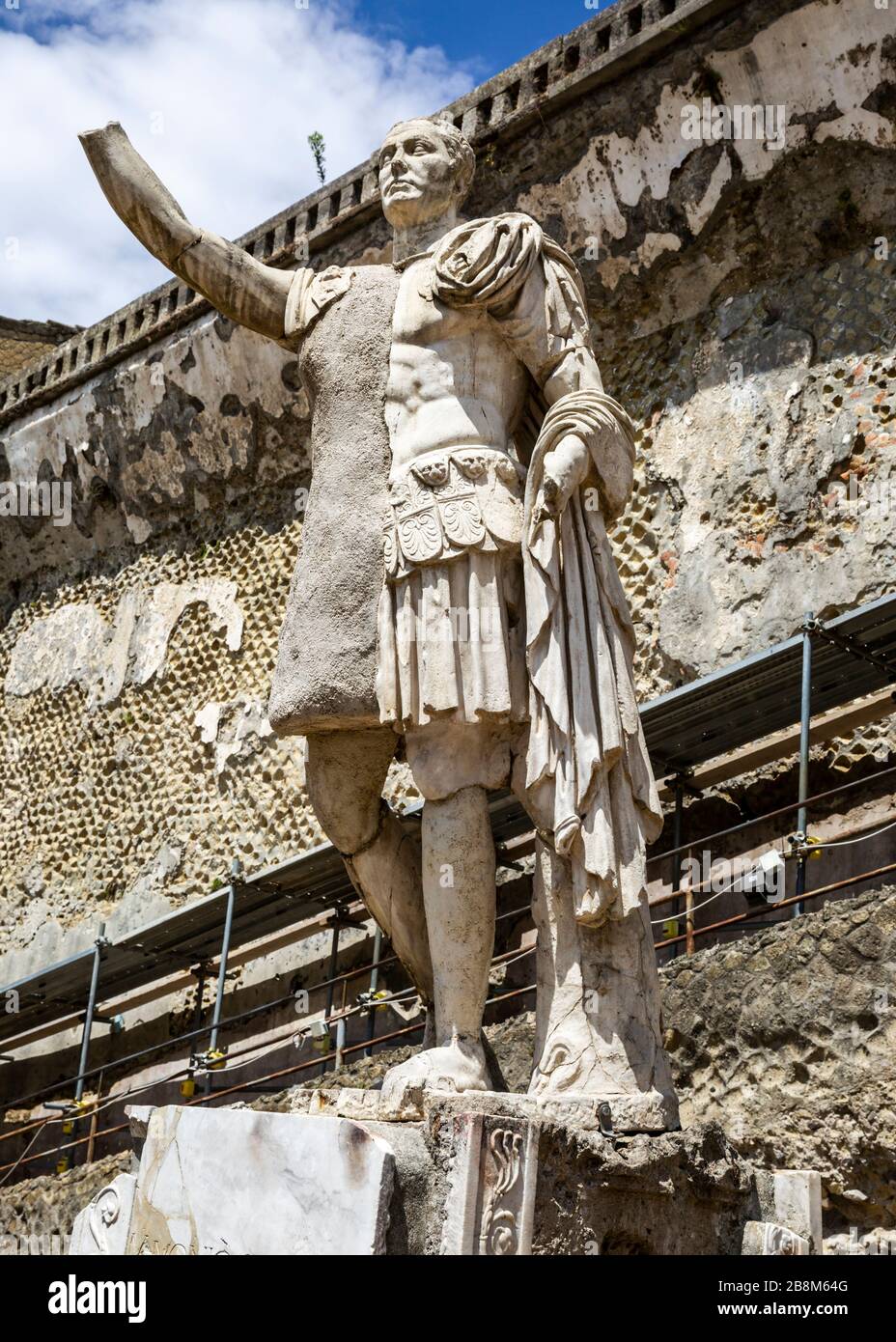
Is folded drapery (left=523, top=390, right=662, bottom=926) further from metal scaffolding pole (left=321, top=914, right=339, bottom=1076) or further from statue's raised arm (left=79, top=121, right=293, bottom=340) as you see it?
metal scaffolding pole (left=321, top=914, right=339, bottom=1076)

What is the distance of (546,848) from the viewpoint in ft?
11.6

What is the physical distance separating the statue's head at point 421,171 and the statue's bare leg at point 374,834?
1368mm

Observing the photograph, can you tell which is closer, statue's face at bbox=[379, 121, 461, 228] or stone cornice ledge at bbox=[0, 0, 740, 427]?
statue's face at bbox=[379, 121, 461, 228]

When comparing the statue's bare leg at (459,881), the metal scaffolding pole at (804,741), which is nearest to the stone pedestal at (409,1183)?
the statue's bare leg at (459,881)

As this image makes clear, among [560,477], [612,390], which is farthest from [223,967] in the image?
[560,477]

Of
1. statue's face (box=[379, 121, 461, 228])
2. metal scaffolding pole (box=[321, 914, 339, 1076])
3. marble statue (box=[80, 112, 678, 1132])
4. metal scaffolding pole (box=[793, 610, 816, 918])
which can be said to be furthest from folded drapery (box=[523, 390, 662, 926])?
metal scaffolding pole (box=[321, 914, 339, 1076])

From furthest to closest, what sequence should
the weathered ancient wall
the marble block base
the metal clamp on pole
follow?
1. the metal clamp on pole
2. the weathered ancient wall
3. the marble block base

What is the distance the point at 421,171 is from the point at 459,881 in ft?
6.04

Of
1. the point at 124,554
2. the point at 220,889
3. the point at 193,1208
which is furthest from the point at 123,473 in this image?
the point at 193,1208

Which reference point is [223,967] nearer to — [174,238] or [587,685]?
[174,238]

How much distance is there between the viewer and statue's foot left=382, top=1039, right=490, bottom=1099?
10.5 ft

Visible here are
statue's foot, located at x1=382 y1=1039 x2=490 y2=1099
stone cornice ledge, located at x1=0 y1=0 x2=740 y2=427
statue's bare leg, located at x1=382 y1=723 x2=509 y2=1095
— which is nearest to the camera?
statue's foot, located at x1=382 y1=1039 x2=490 y2=1099

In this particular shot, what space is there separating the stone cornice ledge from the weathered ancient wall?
0.8 inches
